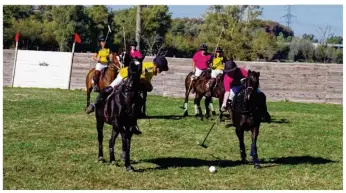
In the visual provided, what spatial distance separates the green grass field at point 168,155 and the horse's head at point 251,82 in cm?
146

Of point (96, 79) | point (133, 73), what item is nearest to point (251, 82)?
point (133, 73)

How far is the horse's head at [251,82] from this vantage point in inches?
438

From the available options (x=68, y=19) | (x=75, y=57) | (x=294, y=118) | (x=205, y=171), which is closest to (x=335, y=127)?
(x=294, y=118)

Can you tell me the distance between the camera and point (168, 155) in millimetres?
12688

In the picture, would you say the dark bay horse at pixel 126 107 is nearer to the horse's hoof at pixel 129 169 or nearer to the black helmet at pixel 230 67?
the horse's hoof at pixel 129 169

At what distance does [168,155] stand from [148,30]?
37.0 metres

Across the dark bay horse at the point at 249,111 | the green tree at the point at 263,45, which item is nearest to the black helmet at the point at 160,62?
the dark bay horse at the point at 249,111

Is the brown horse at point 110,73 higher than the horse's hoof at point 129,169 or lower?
higher

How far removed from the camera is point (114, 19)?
51.5 metres

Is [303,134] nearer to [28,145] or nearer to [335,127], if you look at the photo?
[335,127]

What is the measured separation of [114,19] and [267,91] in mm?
23370

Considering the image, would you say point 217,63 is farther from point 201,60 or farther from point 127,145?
point 127,145

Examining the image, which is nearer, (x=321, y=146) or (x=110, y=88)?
(x=110, y=88)

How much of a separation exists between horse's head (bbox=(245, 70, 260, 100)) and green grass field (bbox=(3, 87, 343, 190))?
146 centimetres
